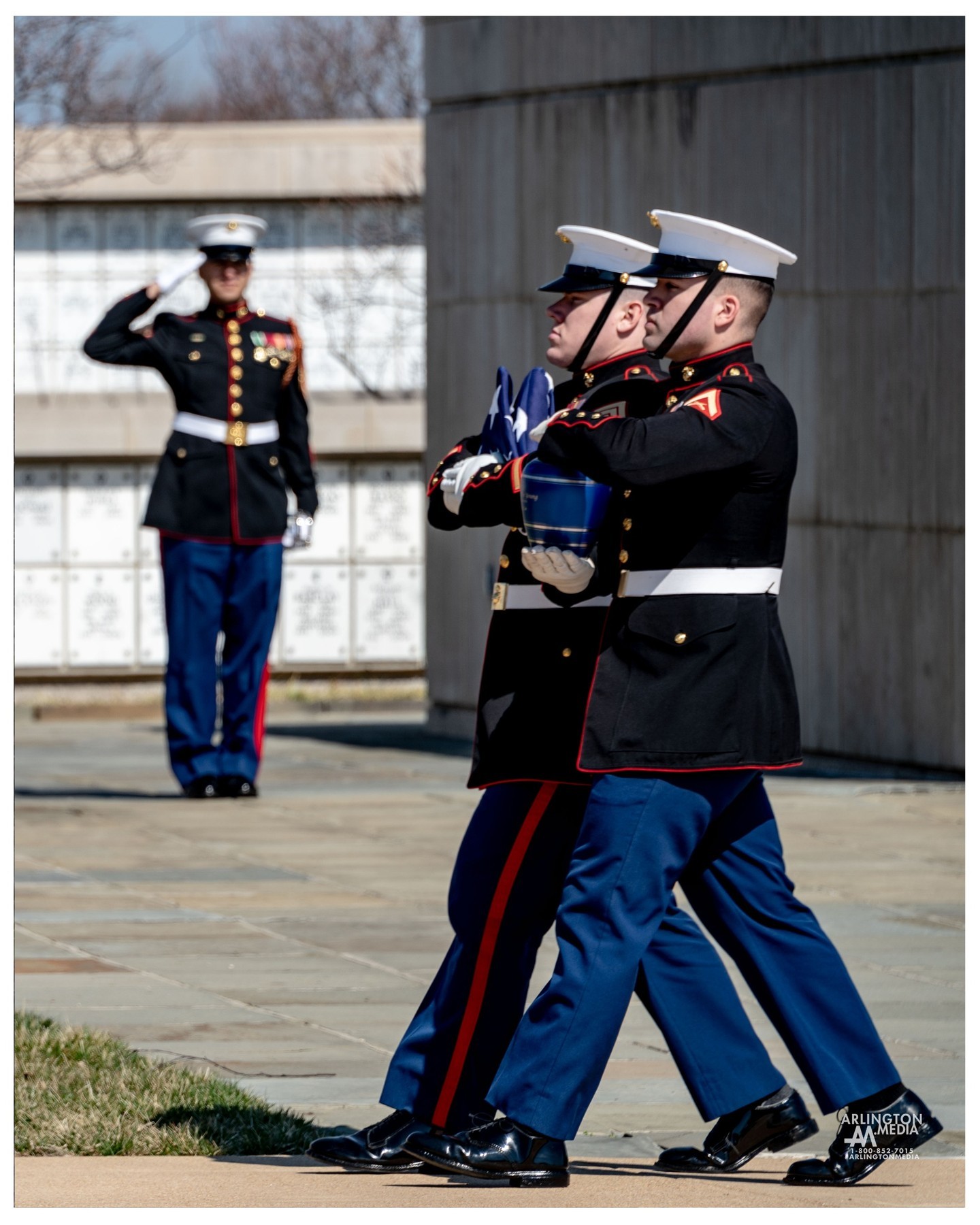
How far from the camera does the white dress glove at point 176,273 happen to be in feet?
33.9

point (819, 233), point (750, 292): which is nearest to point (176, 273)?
point (819, 233)

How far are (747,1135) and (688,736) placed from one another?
75cm

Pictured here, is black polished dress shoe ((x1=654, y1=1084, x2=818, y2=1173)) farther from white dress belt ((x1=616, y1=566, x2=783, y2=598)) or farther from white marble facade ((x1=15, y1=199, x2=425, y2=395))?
white marble facade ((x1=15, y1=199, x2=425, y2=395))

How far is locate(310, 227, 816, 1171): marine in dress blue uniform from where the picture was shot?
4742 millimetres

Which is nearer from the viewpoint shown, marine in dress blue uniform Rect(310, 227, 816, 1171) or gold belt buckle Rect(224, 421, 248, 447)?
marine in dress blue uniform Rect(310, 227, 816, 1171)

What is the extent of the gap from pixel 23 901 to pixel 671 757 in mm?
3997

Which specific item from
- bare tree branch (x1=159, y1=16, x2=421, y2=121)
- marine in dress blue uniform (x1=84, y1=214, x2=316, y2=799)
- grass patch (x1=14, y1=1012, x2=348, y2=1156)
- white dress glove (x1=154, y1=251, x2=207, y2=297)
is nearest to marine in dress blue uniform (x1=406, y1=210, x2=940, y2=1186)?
grass patch (x1=14, y1=1012, x2=348, y2=1156)

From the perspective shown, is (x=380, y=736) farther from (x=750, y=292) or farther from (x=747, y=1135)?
(x=750, y=292)

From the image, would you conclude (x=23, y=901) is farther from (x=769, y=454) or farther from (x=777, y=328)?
(x=777, y=328)

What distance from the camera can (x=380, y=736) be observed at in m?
13.8

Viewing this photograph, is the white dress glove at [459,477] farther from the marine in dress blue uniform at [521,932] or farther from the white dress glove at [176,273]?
the white dress glove at [176,273]

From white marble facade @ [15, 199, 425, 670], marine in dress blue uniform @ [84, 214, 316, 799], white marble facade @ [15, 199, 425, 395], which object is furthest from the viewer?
white marble facade @ [15, 199, 425, 395]

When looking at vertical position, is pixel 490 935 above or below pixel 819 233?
below

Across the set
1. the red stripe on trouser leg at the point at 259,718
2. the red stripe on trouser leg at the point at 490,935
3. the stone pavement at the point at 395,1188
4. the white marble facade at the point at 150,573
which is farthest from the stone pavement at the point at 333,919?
the white marble facade at the point at 150,573
